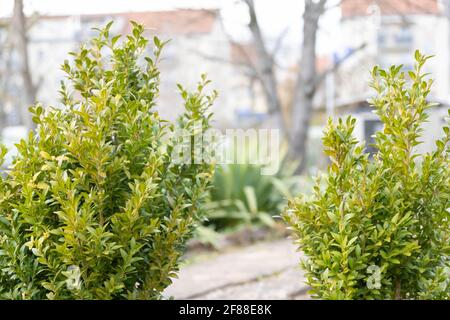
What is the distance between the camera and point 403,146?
2.12 metres

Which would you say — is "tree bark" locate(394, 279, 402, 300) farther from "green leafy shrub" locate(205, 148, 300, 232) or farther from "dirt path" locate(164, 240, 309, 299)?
"green leafy shrub" locate(205, 148, 300, 232)

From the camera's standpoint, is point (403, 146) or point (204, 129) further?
point (204, 129)

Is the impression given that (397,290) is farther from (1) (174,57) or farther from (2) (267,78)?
(1) (174,57)

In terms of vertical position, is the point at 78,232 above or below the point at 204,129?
below

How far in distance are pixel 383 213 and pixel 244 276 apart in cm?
281

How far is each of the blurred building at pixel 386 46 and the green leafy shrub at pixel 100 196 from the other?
99cm

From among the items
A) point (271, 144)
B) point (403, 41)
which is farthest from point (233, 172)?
point (403, 41)

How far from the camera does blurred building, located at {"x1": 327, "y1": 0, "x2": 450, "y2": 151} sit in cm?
883

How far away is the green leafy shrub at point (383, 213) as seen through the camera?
200cm

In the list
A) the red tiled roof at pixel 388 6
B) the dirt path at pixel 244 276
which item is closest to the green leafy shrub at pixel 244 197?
the dirt path at pixel 244 276

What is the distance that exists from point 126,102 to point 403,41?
30.4m

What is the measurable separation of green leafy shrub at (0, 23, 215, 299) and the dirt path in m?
1.76

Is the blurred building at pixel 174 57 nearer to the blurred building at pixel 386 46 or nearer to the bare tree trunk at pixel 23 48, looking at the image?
the blurred building at pixel 386 46
